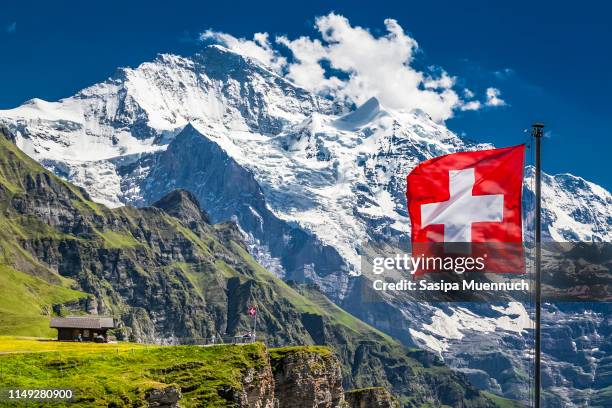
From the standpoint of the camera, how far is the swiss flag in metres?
44.4

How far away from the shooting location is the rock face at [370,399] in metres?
169

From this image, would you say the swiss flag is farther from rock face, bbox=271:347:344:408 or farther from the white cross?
rock face, bbox=271:347:344:408

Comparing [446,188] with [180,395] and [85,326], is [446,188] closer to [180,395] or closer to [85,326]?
[180,395]

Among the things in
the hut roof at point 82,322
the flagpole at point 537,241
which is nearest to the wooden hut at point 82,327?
the hut roof at point 82,322

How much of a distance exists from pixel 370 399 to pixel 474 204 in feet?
423

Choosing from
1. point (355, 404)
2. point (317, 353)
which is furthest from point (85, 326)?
point (355, 404)

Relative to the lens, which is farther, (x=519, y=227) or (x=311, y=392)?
(x=311, y=392)

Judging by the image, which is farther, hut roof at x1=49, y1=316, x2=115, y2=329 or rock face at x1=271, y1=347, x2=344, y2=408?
hut roof at x1=49, y1=316, x2=115, y2=329

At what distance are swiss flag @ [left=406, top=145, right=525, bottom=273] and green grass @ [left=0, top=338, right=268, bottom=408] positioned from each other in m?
51.7

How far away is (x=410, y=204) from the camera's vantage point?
48.6 meters

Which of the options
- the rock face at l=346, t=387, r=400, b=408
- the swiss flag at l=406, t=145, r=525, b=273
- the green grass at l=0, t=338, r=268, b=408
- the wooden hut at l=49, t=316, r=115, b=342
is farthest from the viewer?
the rock face at l=346, t=387, r=400, b=408

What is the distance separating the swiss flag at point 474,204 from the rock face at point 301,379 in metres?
86.1

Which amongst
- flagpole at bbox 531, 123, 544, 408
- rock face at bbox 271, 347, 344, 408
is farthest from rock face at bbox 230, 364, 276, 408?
flagpole at bbox 531, 123, 544, 408

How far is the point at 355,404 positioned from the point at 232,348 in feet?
179
